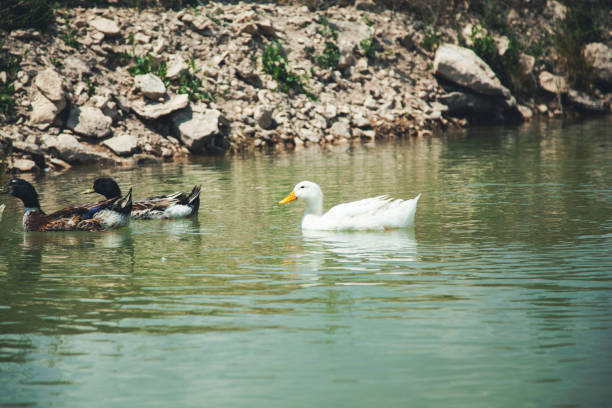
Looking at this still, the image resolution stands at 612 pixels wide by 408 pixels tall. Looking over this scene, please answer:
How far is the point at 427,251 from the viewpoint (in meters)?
7.89

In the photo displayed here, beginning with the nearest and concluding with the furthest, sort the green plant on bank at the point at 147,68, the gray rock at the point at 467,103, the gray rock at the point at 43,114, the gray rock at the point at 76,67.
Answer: the gray rock at the point at 43,114
the gray rock at the point at 76,67
the green plant on bank at the point at 147,68
the gray rock at the point at 467,103

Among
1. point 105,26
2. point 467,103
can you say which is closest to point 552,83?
point 467,103

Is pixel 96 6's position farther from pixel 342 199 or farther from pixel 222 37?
pixel 342 199

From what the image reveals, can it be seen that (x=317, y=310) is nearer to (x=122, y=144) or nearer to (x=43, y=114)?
(x=122, y=144)

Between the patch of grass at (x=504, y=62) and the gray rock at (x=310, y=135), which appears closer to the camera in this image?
the gray rock at (x=310, y=135)

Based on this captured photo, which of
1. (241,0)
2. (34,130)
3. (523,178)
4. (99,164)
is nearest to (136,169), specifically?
(99,164)

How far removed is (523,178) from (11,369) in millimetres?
10447

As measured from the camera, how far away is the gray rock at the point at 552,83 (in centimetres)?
3025

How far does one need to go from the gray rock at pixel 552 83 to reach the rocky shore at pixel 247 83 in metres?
0.05

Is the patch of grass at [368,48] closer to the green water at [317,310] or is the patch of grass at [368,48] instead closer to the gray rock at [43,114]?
the gray rock at [43,114]

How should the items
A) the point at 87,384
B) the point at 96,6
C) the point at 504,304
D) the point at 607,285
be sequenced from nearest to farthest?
the point at 87,384 < the point at 504,304 < the point at 607,285 < the point at 96,6

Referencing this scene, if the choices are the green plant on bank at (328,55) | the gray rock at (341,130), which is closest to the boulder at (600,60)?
the green plant on bank at (328,55)

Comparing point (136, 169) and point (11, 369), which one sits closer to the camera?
point (11, 369)

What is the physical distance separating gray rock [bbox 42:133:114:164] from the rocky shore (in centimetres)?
4
